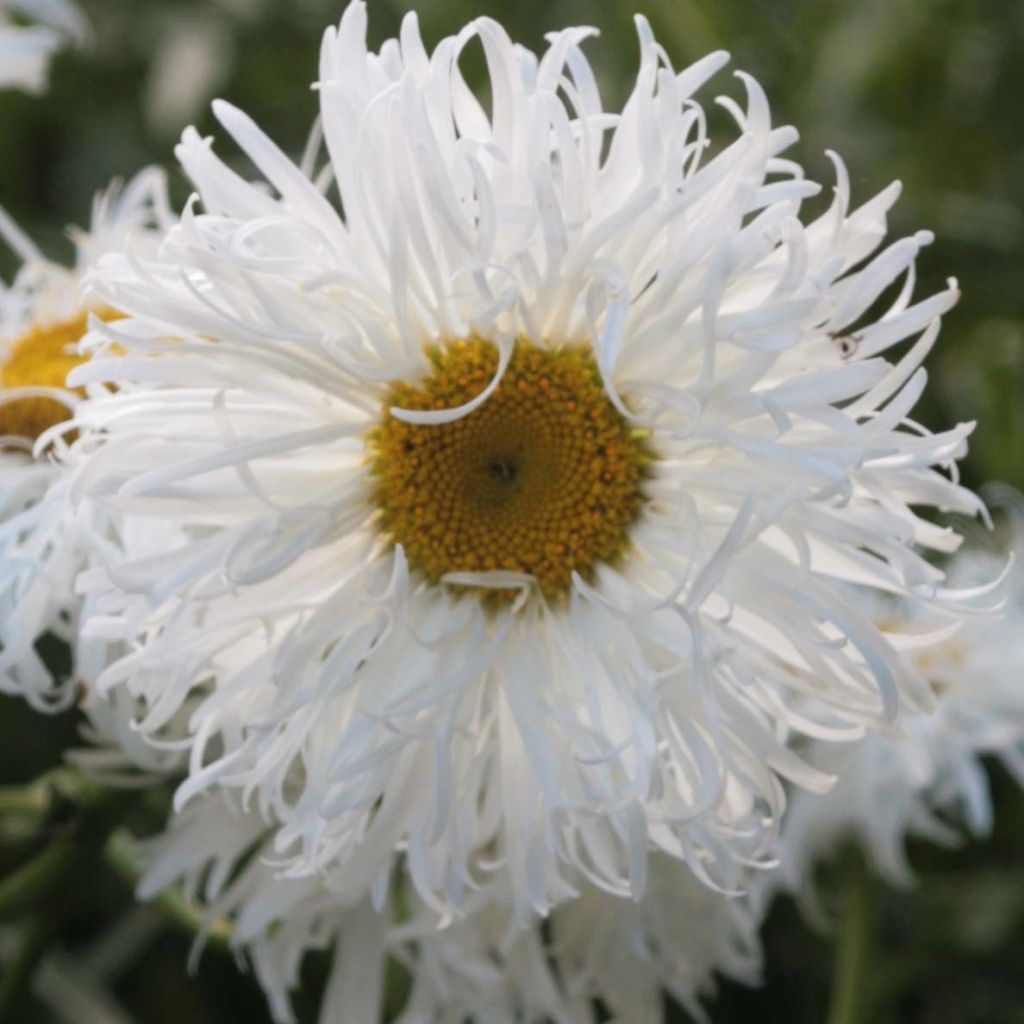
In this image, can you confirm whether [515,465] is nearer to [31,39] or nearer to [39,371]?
[39,371]

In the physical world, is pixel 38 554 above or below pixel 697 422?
below

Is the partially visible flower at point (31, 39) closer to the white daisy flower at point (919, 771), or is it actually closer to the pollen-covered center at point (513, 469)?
the pollen-covered center at point (513, 469)

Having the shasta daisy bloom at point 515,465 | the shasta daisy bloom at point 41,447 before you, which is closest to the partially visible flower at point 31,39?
the shasta daisy bloom at point 41,447

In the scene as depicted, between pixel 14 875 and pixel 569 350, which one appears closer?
pixel 569 350

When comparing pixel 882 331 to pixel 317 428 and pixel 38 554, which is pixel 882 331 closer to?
pixel 317 428

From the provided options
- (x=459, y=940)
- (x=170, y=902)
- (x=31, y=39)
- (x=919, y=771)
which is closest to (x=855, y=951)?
(x=919, y=771)

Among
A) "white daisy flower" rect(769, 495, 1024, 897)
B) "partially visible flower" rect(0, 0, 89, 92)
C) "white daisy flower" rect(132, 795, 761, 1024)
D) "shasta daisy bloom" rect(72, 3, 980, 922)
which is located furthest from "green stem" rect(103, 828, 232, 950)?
"partially visible flower" rect(0, 0, 89, 92)

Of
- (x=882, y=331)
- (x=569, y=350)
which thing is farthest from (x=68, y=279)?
(x=882, y=331)

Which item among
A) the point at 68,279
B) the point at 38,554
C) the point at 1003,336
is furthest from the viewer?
the point at 1003,336

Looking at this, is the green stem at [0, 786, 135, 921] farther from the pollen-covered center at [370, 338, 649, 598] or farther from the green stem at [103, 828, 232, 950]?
the pollen-covered center at [370, 338, 649, 598]
